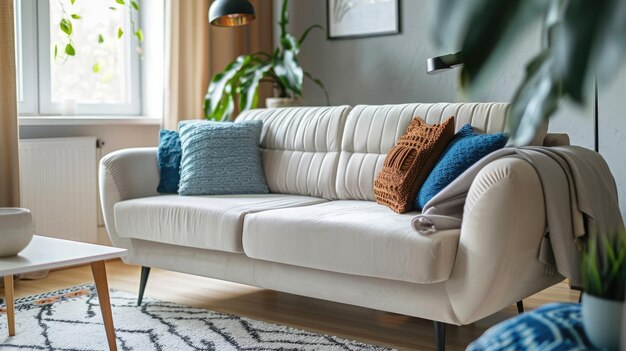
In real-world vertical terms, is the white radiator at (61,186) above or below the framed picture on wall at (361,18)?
below

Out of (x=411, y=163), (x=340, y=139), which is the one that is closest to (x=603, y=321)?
(x=411, y=163)

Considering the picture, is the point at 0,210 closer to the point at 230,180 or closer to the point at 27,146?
the point at 230,180

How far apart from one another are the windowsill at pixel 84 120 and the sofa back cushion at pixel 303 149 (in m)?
1.02

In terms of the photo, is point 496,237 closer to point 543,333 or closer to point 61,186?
point 543,333

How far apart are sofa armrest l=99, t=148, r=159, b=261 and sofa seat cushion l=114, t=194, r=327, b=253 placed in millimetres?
52

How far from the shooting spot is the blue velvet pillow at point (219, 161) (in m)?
3.29

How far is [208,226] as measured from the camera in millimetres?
2873

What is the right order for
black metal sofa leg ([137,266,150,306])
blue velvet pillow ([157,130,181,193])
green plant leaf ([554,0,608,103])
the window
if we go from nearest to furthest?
green plant leaf ([554,0,608,103])
black metal sofa leg ([137,266,150,306])
blue velvet pillow ([157,130,181,193])
the window

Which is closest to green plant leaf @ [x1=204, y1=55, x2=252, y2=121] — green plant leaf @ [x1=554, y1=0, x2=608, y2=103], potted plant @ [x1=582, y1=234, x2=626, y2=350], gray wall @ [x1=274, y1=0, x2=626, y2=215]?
gray wall @ [x1=274, y1=0, x2=626, y2=215]

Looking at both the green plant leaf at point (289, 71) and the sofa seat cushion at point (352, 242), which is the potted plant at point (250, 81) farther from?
the sofa seat cushion at point (352, 242)

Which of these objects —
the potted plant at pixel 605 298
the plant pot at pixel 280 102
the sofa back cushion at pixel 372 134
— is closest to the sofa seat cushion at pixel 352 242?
the sofa back cushion at pixel 372 134

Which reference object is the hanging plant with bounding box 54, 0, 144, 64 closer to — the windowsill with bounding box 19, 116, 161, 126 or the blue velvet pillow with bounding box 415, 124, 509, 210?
the windowsill with bounding box 19, 116, 161, 126

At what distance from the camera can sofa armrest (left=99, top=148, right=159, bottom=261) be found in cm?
323

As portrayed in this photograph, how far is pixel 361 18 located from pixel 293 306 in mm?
2105
